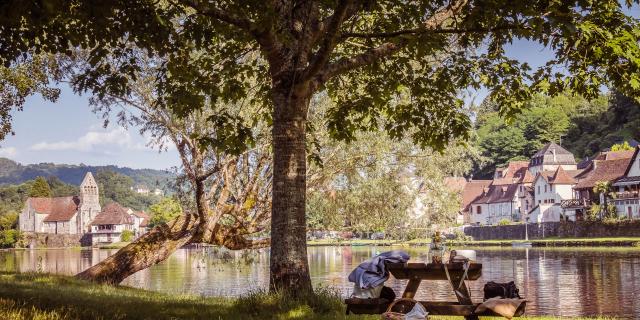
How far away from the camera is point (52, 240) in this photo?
5709 inches

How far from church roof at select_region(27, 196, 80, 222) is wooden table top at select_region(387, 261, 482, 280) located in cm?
17835

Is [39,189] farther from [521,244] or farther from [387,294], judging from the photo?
[387,294]

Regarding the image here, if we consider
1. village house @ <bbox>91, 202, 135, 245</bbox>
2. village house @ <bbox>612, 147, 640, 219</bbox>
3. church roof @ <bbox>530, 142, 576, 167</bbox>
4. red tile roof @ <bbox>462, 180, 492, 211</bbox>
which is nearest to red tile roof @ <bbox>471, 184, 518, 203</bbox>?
red tile roof @ <bbox>462, 180, 492, 211</bbox>

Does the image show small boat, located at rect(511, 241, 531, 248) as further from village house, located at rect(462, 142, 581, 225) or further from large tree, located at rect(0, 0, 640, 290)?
large tree, located at rect(0, 0, 640, 290)

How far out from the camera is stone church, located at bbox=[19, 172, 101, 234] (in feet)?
570

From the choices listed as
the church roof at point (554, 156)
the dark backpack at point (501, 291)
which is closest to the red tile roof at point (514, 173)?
the church roof at point (554, 156)

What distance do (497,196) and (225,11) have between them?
135 meters

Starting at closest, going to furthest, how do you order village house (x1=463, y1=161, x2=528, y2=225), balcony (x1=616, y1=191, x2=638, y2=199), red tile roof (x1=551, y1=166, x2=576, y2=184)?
balcony (x1=616, y1=191, x2=638, y2=199) < red tile roof (x1=551, y1=166, x2=576, y2=184) < village house (x1=463, y1=161, x2=528, y2=225)

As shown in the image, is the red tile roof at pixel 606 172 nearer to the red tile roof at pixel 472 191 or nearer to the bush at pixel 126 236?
the red tile roof at pixel 472 191

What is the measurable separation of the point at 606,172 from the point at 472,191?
51738 millimetres

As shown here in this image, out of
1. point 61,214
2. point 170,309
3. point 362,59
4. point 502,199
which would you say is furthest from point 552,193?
point 61,214

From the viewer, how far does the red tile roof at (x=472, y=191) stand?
492ft

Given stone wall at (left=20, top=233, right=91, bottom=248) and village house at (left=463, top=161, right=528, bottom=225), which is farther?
stone wall at (left=20, top=233, right=91, bottom=248)

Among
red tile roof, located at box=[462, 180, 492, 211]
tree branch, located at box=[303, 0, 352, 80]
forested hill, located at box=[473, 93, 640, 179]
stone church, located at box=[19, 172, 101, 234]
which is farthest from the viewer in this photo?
stone church, located at box=[19, 172, 101, 234]
